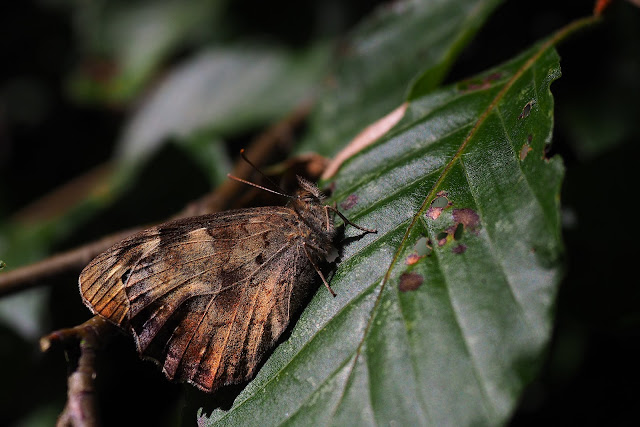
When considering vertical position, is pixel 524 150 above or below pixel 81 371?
below

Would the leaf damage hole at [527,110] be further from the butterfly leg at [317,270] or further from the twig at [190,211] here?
the twig at [190,211]

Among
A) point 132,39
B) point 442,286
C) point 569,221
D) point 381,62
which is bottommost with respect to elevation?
point 569,221

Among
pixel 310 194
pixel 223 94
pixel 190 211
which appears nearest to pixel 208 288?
pixel 310 194

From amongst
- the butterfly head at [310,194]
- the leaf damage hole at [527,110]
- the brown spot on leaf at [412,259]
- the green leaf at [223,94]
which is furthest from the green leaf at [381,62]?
the brown spot on leaf at [412,259]

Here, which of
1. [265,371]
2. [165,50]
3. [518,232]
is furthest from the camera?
[165,50]

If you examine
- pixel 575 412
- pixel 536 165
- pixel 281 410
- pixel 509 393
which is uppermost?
pixel 536 165

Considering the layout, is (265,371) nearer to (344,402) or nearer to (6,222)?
(344,402)

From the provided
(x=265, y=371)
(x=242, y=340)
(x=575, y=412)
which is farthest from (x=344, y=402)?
(x=575, y=412)

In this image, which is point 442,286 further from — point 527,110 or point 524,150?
point 527,110
